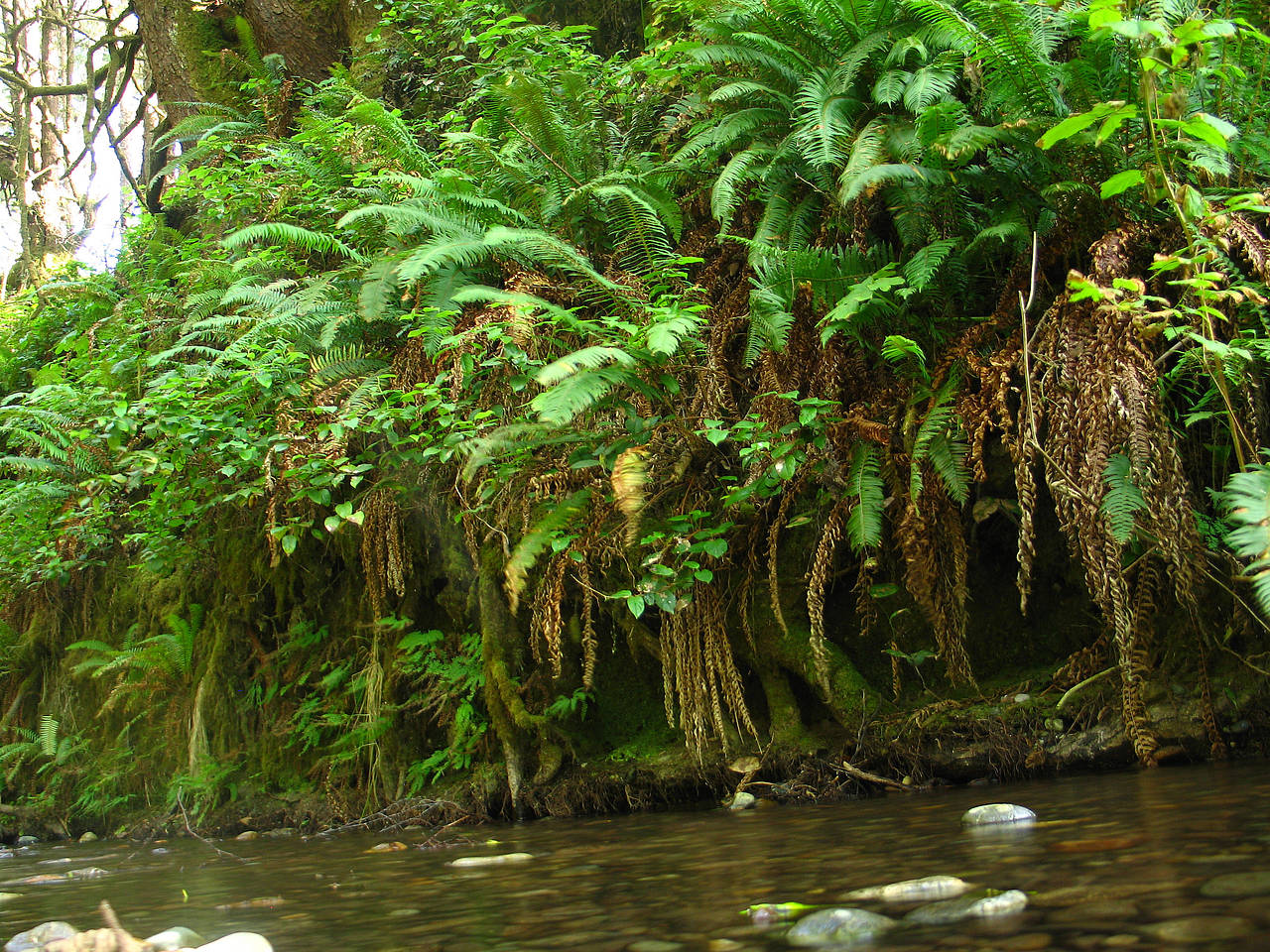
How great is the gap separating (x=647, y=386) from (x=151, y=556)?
3.17 metres

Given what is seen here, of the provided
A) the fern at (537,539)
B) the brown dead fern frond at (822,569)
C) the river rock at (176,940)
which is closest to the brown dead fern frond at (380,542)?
the fern at (537,539)

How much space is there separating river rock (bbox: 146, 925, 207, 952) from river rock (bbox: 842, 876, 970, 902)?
131 centimetres

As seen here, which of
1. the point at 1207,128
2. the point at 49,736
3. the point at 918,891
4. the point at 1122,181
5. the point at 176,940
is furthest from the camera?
the point at 49,736

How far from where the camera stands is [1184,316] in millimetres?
2809

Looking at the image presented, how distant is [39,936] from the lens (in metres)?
1.94

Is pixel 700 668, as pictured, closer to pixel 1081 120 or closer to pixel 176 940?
pixel 176 940

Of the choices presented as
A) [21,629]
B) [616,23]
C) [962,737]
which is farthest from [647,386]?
[21,629]

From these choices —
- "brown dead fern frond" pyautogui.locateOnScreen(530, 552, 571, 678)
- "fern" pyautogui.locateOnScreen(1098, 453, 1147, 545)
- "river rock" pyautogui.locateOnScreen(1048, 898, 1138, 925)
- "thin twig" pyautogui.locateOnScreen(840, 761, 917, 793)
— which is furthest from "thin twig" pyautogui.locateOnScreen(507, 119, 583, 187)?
"river rock" pyautogui.locateOnScreen(1048, 898, 1138, 925)

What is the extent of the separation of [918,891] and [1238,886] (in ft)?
1.60

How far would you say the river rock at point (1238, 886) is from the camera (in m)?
1.35

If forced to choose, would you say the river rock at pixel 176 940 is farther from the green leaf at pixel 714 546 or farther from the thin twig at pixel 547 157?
the thin twig at pixel 547 157

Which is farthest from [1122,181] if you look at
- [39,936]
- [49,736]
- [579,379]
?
[49,736]

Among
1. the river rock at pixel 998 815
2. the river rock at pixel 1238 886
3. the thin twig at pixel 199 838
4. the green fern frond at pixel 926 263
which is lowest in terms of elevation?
the thin twig at pixel 199 838

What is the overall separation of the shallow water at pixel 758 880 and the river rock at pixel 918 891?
5 cm
